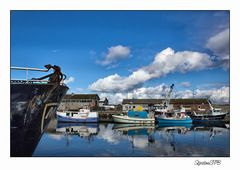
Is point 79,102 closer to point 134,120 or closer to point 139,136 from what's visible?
point 134,120

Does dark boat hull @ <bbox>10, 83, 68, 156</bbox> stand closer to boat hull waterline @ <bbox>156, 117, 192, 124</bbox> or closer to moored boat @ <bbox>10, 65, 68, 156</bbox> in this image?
moored boat @ <bbox>10, 65, 68, 156</bbox>

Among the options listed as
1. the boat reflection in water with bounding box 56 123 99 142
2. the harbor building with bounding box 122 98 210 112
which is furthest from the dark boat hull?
the harbor building with bounding box 122 98 210 112

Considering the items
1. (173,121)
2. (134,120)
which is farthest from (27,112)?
(173,121)

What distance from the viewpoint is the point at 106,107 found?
3638 centimetres

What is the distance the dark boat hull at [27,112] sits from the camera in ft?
23.1

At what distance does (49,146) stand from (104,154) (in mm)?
3502

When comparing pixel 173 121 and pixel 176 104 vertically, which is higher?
pixel 176 104

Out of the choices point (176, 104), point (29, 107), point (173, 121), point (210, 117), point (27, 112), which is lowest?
point (173, 121)

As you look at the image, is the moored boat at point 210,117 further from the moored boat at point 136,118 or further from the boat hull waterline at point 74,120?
the boat hull waterline at point 74,120

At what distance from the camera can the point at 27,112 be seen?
722cm

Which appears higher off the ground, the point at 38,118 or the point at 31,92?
the point at 31,92
